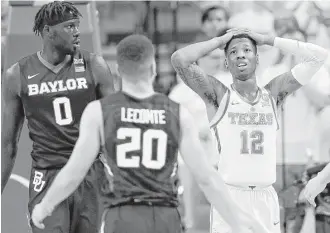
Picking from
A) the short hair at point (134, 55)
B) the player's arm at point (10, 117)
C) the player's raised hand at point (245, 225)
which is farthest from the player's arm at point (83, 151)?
the player's arm at point (10, 117)

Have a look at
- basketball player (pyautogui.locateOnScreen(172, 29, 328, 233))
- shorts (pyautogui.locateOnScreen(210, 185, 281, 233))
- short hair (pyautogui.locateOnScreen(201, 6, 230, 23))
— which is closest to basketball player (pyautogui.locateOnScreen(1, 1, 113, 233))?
basketball player (pyautogui.locateOnScreen(172, 29, 328, 233))

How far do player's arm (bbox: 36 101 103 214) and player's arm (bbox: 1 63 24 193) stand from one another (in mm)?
1651

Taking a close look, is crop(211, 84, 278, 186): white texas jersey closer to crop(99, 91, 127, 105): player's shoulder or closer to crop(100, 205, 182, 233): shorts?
crop(100, 205, 182, 233): shorts

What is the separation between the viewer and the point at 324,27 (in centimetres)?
1257

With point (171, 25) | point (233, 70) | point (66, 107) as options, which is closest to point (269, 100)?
point (233, 70)

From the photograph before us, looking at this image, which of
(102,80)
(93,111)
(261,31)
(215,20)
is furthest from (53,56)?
(261,31)

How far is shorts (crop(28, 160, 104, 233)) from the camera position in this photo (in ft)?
21.7

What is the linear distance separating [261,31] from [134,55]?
7.13 m

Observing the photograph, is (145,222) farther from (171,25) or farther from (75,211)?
(171,25)

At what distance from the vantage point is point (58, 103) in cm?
678

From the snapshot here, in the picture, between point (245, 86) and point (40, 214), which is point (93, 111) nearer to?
point (40, 214)

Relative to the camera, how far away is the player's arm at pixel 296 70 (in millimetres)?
7574

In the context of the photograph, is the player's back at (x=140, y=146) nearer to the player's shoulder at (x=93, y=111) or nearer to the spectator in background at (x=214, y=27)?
the player's shoulder at (x=93, y=111)

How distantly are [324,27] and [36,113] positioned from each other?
6744mm
